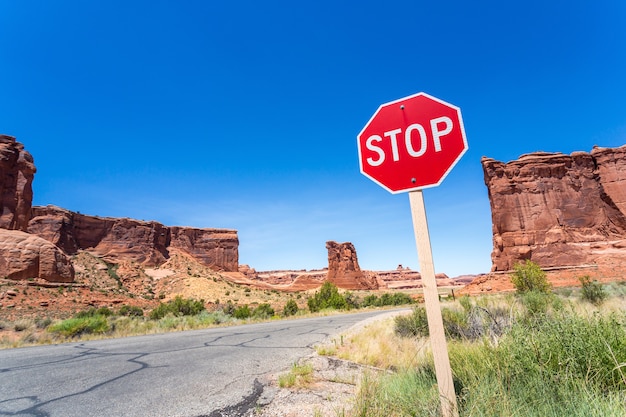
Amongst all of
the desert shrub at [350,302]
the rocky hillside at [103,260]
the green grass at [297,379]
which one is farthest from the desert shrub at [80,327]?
the desert shrub at [350,302]

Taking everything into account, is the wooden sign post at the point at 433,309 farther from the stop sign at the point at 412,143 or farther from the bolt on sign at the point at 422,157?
the stop sign at the point at 412,143

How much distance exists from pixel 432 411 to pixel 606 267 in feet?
200

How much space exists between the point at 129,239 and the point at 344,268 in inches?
2340

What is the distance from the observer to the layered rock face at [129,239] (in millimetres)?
66125

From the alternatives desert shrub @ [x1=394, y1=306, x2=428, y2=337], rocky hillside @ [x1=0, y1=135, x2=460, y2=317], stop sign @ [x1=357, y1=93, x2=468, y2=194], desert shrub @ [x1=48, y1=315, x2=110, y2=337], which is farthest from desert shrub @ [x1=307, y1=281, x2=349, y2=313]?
stop sign @ [x1=357, y1=93, x2=468, y2=194]

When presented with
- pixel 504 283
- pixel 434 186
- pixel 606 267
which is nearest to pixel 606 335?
pixel 434 186

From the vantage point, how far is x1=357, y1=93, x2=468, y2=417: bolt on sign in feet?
7.22

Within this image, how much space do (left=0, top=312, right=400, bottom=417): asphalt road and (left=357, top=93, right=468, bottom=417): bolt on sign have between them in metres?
2.45

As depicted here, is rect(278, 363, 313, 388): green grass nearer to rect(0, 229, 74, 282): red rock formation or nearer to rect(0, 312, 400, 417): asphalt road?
rect(0, 312, 400, 417): asphalt road

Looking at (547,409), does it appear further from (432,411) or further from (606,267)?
(606,267)

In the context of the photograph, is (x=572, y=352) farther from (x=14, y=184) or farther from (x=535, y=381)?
(x=14, y=184)

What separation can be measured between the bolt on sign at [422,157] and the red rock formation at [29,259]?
38.8 meters

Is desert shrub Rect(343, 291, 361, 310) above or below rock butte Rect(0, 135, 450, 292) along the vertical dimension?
below

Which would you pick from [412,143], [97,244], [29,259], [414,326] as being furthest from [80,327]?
[97,244]
